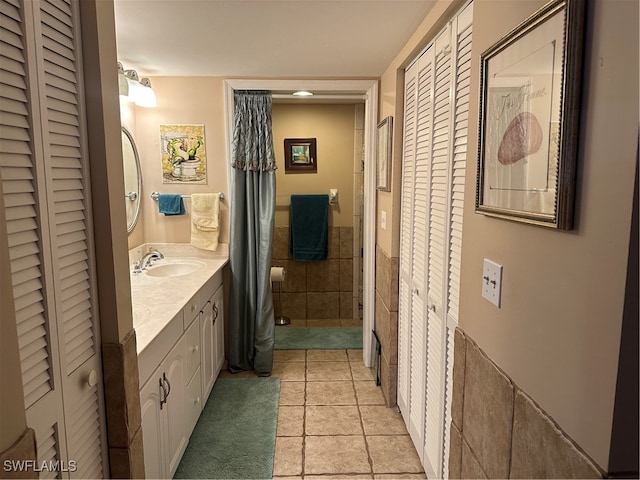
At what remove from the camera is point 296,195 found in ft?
12.9

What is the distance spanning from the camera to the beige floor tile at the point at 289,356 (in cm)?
325

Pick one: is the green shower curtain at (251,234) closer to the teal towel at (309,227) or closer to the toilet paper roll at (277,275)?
the toilet paper roll at (277,275)

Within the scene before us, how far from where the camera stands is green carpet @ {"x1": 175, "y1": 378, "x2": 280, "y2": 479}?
2004 millimetres

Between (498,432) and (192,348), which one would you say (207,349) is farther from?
(498,432)

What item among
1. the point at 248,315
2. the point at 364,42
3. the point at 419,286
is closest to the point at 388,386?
the point at 419,286

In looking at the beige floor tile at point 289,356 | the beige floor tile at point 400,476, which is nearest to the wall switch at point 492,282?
the beige floor tile at point 400,476

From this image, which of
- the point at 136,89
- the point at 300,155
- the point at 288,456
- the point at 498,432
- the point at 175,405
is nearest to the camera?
the point at 498,432

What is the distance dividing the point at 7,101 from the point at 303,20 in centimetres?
132

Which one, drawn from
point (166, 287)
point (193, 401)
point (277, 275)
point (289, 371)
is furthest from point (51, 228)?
point (277, 275)

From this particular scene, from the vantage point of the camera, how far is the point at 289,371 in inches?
121

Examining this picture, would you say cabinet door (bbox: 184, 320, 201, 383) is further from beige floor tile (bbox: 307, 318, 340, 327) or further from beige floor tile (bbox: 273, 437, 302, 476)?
beige floor tile (bbox: 307, 318, 340, 327)

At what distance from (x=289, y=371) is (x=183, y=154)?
1.79 meters

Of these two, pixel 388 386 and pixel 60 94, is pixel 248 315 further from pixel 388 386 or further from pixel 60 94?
pixel 60 94

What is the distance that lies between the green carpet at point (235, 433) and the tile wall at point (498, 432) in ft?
3.68
